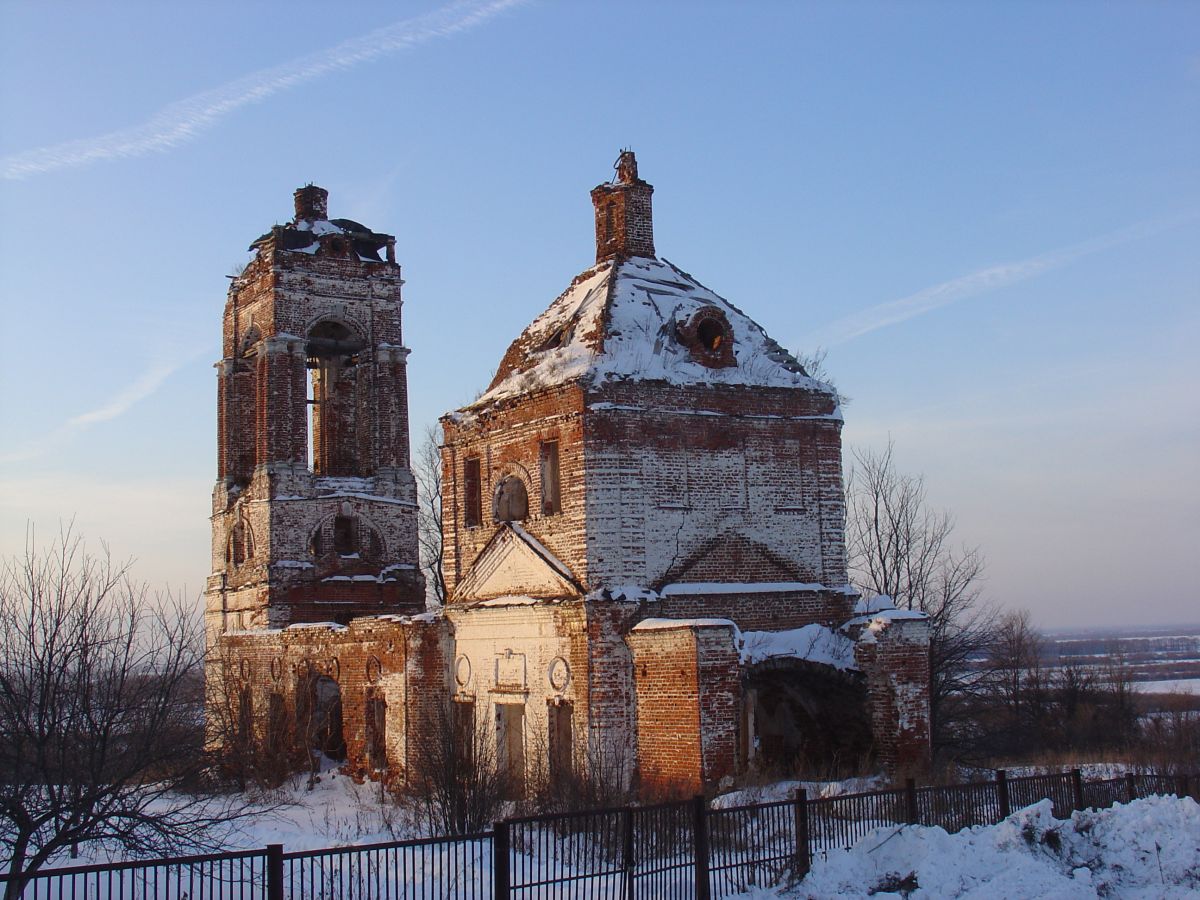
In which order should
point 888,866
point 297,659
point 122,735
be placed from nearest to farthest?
point 122,735
point 888,866
point 297,659

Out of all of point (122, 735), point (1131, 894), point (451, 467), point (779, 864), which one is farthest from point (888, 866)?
point (451, 467)

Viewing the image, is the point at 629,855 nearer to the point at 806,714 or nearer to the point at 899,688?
the point at 899,688

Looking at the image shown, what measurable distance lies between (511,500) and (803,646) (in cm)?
506

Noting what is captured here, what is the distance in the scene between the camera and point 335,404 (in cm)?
2881

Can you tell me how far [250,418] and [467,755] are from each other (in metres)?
16.9

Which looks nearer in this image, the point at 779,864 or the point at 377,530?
the point at 779,864

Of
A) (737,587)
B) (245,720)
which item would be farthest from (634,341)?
(245,720)

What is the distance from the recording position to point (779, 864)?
35.2 feet

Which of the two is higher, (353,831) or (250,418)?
(250,418)

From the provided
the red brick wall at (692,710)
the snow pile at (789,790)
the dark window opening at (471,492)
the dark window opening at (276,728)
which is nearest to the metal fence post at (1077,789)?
the snow pile at (789,790)

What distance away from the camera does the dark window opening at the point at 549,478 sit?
59.0 feet

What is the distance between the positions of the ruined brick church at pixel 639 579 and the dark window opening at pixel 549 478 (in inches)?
1.3

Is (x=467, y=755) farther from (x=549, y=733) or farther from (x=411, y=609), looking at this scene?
(x=411, y=609)

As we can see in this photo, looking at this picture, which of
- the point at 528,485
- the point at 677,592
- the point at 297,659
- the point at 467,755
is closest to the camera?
the point at 467,755
